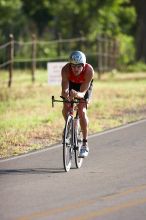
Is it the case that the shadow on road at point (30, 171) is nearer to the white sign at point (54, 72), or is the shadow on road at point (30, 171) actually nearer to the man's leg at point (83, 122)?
the man's leg at point (83, 122)

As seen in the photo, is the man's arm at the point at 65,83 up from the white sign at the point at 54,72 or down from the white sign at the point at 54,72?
up

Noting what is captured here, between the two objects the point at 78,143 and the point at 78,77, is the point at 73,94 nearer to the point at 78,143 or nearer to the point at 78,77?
the point at 78,77

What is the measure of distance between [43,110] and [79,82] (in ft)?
26.3

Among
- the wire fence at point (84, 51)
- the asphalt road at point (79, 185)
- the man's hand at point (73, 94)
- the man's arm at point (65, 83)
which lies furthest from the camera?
the wire fence at point (84, 51)

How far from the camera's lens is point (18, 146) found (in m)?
14.2

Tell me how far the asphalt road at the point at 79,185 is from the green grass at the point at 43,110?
1.16 meters

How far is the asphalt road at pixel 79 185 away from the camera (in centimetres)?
882

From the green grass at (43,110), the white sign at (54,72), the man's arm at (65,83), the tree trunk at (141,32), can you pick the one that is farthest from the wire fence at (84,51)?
the man's arm at (65,83)

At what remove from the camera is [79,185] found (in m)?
10.4

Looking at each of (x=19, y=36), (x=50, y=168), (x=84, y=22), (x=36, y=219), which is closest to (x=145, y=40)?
(x=84, y=22)

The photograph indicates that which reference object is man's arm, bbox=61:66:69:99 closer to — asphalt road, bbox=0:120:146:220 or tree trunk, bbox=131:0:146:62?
asphalt road, bbox=0:120:146:220

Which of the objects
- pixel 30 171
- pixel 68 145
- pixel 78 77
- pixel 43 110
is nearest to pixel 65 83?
pixel 78 77

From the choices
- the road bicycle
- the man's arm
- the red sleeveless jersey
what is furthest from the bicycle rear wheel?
the red sleeveless jersey

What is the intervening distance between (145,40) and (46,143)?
3286 centimetres
